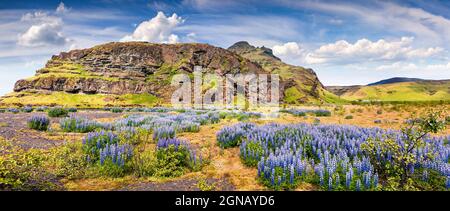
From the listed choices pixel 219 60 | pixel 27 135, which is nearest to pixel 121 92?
pixel 219 60

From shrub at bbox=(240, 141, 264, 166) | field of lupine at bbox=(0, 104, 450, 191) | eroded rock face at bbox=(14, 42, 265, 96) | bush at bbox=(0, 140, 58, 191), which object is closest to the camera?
bush at bbox=(0, 140, 58, 191)

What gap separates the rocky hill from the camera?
143m

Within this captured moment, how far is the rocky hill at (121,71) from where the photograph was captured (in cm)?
14300

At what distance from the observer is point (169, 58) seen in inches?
7377

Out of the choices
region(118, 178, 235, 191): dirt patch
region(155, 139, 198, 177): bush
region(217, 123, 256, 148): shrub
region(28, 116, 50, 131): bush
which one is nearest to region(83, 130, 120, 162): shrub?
region(155, 139, 198, 177): bush

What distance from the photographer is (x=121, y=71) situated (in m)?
167

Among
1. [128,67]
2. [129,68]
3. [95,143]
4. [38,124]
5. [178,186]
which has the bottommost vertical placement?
[178,186]

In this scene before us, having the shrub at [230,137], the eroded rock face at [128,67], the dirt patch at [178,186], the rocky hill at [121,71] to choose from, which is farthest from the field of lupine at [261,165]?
the eroded rock face at [128,67]

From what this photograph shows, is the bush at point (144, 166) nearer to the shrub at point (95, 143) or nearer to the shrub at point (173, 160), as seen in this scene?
the shrub at point (173, 160)

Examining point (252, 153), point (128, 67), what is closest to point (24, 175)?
point (252, 153)

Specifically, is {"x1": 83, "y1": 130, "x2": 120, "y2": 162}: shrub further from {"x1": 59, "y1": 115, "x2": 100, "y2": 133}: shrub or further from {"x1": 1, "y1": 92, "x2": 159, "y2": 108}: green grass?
{"x1": 1, "y1": 92, "x2": 159, "y2": 108}: green grass

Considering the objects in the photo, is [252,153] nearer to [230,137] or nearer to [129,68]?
[230,137]
